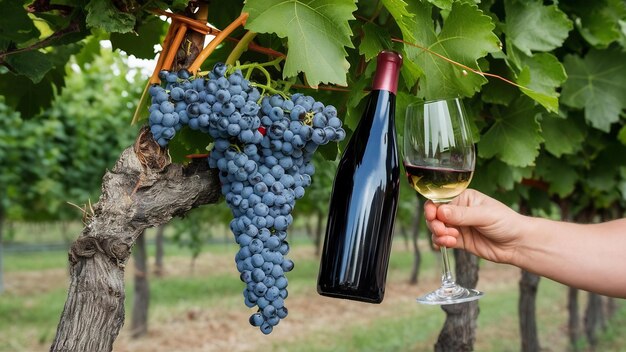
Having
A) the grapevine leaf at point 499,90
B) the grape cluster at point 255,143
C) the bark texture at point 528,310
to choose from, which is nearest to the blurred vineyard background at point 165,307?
the bark texture at point 528,310

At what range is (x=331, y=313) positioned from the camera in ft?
46.8

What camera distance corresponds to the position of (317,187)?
1028 centimetres

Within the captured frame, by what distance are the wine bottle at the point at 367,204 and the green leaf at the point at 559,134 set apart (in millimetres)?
1466

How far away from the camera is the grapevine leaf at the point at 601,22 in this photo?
2643mm

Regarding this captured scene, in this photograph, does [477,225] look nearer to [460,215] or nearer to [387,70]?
[460,215]

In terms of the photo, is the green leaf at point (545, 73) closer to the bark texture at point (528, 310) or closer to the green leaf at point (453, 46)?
the green leaf at point (453, 46)

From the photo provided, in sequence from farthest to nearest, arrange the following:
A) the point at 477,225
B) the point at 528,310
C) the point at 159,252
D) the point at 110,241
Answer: the point at 159,252, the point at 528,310, the point at 477,225, the point at 110,241

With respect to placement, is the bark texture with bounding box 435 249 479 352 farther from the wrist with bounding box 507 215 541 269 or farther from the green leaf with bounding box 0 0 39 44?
the green leaf with bounding box 0 0 39 44

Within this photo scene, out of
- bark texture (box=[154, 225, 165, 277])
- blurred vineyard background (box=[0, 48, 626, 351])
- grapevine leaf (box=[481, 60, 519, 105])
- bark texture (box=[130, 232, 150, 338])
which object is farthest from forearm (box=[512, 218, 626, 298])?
bark texture (box=[154, 225, 165, 277])

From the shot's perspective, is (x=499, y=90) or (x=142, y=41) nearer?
(x=142, y=41)

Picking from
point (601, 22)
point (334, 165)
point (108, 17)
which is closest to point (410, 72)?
point (108, 17)

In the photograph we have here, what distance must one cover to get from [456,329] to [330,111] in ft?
8.27

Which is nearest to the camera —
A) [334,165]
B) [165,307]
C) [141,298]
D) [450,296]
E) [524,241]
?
[450,296]

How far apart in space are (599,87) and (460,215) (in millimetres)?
1421
